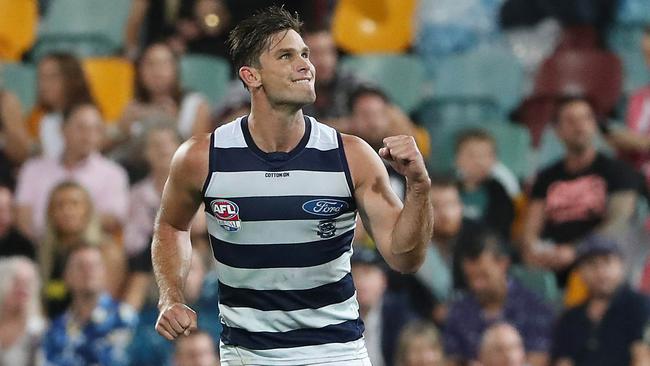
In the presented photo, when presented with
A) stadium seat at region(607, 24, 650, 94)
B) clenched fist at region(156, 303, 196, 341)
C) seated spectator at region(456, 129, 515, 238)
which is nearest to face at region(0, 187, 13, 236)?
seated spectator at region(456, 129, 515, 238)

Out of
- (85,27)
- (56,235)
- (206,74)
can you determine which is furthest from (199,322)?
(85,27)

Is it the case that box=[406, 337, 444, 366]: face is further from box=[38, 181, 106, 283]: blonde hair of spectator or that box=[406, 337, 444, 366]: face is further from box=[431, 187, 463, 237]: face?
box=[38, 181, 106, 283]: blonde hair of spectator

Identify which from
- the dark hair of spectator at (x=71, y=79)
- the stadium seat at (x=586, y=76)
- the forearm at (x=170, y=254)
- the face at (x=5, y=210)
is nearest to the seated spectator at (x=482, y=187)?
the stadium seat at (x=586, y=76)

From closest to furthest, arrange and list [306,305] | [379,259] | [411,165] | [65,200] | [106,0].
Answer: [411,165]
[306,305]
[379,259]
[65,200]
[106,0]

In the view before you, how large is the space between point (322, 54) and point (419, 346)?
242 centimetres

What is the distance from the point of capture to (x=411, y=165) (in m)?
4.76

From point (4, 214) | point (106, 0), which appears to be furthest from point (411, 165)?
point (106, 0)

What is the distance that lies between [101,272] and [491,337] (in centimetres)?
256

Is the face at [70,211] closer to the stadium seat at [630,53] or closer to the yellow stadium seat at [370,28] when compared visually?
the yellow stadium seat at [370,28]

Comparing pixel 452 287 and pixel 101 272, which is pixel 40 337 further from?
pixel 452 287

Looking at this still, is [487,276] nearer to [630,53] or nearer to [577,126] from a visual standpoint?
[577,126]

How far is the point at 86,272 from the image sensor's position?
8852mm

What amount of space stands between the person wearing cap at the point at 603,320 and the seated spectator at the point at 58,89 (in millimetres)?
3877

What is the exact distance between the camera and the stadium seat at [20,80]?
1067 centimetres
